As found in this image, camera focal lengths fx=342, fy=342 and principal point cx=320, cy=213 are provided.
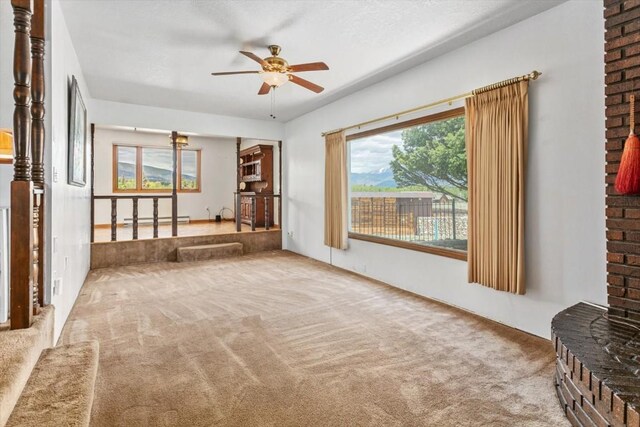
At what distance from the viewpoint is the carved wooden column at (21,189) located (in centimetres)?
180

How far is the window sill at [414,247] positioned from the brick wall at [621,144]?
4.35ft

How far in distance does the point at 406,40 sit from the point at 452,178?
1.58m

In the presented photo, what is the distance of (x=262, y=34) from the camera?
3.36 m

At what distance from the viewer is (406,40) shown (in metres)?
3.45

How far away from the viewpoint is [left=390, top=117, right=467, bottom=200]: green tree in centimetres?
385

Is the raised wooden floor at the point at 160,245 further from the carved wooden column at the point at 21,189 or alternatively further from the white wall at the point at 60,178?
the carved wooden column at the point at 21,189

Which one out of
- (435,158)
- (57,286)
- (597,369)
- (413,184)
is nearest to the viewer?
(597,369)

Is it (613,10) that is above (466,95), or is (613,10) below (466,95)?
above

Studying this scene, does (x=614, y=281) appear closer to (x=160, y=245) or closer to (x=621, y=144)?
(x=621, y=144)

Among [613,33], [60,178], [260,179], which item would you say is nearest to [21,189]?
[60,178]

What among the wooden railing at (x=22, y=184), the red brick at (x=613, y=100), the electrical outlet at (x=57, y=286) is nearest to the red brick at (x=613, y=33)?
the red brick at (x=613, y=100)

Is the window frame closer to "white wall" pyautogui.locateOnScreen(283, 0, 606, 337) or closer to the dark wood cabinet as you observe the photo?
the dark wood cabinet

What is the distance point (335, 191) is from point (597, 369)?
13.7ft

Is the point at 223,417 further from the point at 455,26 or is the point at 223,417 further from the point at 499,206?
the point at 455,26
